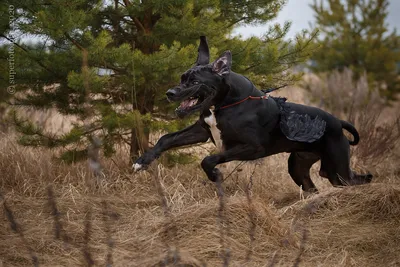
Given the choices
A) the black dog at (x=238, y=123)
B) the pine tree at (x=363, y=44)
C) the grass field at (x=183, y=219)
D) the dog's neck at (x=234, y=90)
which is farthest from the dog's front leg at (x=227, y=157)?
the pine tree at (x=363, y=44)

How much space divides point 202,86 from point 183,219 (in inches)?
42.7

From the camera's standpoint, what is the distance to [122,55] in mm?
5484

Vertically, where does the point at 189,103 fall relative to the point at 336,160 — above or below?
above

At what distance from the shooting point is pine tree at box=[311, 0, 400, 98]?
1631 cm

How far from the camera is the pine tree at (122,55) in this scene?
5.46 meters

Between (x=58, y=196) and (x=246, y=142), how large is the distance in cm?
208

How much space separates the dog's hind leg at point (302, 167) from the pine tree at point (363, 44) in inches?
441

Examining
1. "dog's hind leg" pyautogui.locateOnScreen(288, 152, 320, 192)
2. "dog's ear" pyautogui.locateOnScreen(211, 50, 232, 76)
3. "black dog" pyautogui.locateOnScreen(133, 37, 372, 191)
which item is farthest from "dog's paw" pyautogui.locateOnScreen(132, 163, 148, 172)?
"dog's hind leg" pyautogui.locateOnScreen(288, 152, 320, 192)

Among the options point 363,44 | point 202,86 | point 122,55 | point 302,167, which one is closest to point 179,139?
point 202,86

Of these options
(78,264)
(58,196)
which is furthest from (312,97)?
(78,264)

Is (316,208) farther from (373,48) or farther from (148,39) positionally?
(373,48)

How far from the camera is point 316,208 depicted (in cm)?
512

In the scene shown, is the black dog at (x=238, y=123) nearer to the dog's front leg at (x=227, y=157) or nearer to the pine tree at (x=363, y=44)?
the dog's front leg at (x=227, y=157)

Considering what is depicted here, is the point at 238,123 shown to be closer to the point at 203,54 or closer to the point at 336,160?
the point at 203,54
